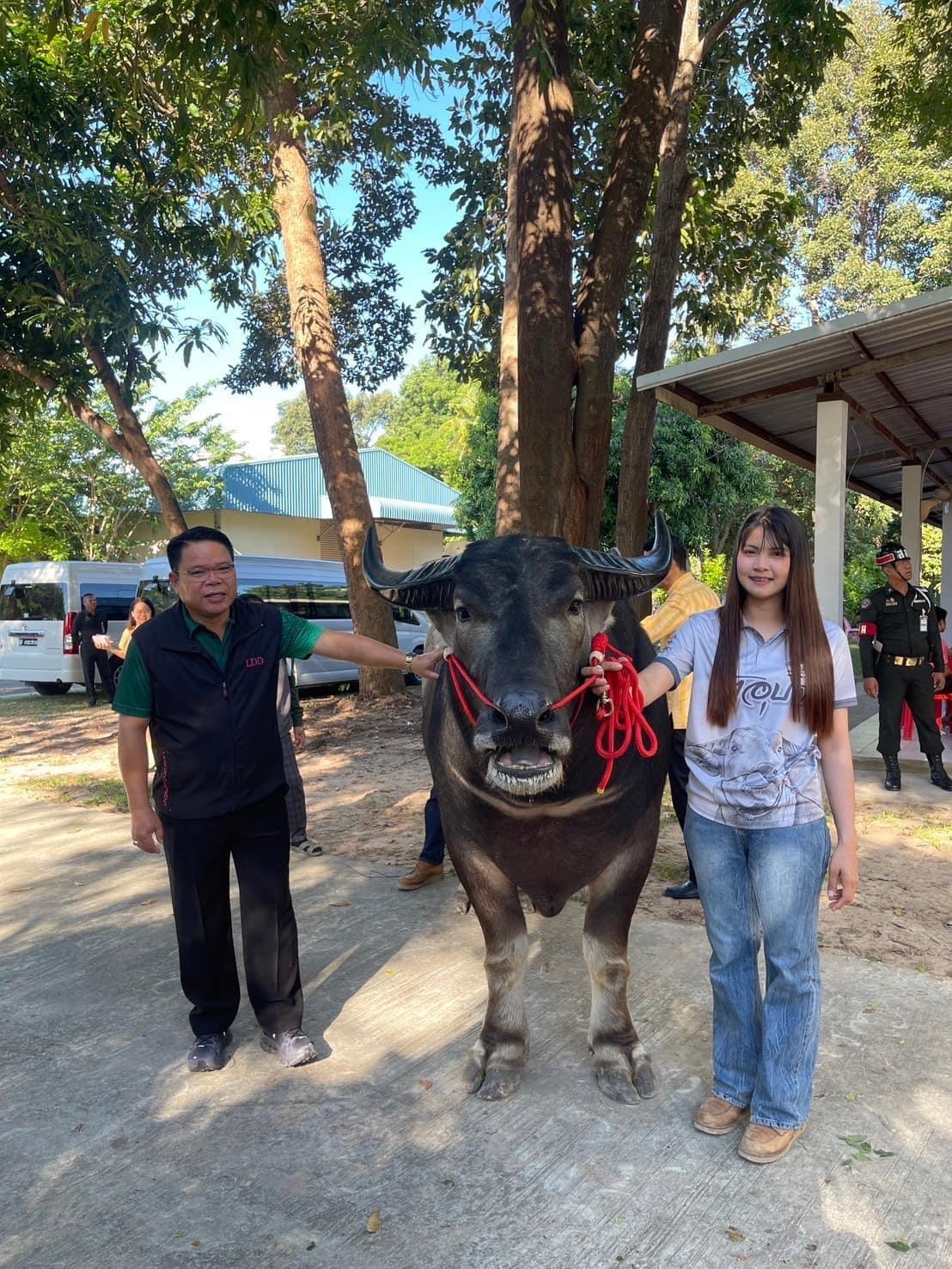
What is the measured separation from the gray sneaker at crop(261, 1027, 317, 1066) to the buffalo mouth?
150 centimetres

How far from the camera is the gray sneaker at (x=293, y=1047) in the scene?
339 cm

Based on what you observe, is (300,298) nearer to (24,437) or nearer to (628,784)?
(628,784)

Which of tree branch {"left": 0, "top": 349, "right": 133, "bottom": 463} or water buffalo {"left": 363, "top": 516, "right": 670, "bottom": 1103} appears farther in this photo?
tree branch {"left": 0, "top": 349, "right": 133, "bottom": 463}

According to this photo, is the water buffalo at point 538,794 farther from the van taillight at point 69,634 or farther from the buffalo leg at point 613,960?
the van taillight at point 69,634

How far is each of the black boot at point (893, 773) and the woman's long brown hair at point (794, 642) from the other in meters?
5.46

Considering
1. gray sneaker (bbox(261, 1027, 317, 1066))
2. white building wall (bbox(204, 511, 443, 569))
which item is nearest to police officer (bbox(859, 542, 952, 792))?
gray sneaker (bbox(261, 1027, 317, 1066))

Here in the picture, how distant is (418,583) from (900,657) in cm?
569

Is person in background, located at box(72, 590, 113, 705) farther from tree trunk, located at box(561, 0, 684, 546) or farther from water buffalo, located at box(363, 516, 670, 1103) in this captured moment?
water buffalo, located at box(363, 516, 670, 1103)

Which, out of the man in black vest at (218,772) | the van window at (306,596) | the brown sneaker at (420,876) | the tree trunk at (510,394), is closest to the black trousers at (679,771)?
the brown sneaker at (420,876)

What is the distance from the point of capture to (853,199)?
96.6 ft

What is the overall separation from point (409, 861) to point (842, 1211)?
3.72m

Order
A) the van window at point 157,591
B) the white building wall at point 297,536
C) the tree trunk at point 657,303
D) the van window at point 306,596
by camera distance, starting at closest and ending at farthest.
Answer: the tree trunk at point 657,303 < the van window at point 157,591 < the van window at point 306,596 < the white building wall at point 297,536

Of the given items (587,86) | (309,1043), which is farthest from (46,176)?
(309,1043)

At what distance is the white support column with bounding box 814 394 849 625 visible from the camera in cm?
811
